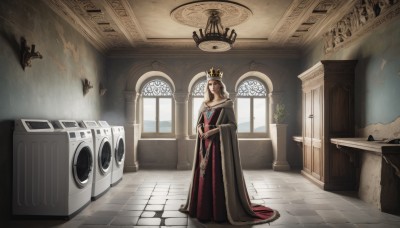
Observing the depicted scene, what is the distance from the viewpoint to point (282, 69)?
6949mm

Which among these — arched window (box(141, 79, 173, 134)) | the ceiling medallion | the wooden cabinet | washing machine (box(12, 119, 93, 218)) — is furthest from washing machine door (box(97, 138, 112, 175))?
the wooden cabinet

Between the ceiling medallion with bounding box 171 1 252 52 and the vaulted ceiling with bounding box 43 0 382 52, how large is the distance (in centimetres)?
12

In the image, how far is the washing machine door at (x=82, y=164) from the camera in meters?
3.37

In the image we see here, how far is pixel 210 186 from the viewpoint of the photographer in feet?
10.4

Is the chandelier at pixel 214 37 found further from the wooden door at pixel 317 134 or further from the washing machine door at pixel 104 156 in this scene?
the washing machine door at pixel 104 156

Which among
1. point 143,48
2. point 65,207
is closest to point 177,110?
point 143,48

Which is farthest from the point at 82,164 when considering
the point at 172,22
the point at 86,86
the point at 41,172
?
the point at 172,22

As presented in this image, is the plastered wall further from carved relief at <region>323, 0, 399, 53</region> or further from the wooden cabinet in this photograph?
carved relief at <region>323, 0, 399, 53</region>

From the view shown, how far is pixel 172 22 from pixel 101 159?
103 inches

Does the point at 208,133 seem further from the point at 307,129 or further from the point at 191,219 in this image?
the point at 307,129

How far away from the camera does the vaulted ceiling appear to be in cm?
430

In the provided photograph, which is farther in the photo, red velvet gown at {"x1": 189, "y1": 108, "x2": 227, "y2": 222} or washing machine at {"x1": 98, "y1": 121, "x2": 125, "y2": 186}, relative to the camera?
washing machine at {"x1": 98, "y1": 121, "x2": 125, "y2": 186}

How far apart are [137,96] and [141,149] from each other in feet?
4.14

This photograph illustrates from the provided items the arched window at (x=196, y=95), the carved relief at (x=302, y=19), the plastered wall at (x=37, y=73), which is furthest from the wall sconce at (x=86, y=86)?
the carved relief at (x=302, y=19)
